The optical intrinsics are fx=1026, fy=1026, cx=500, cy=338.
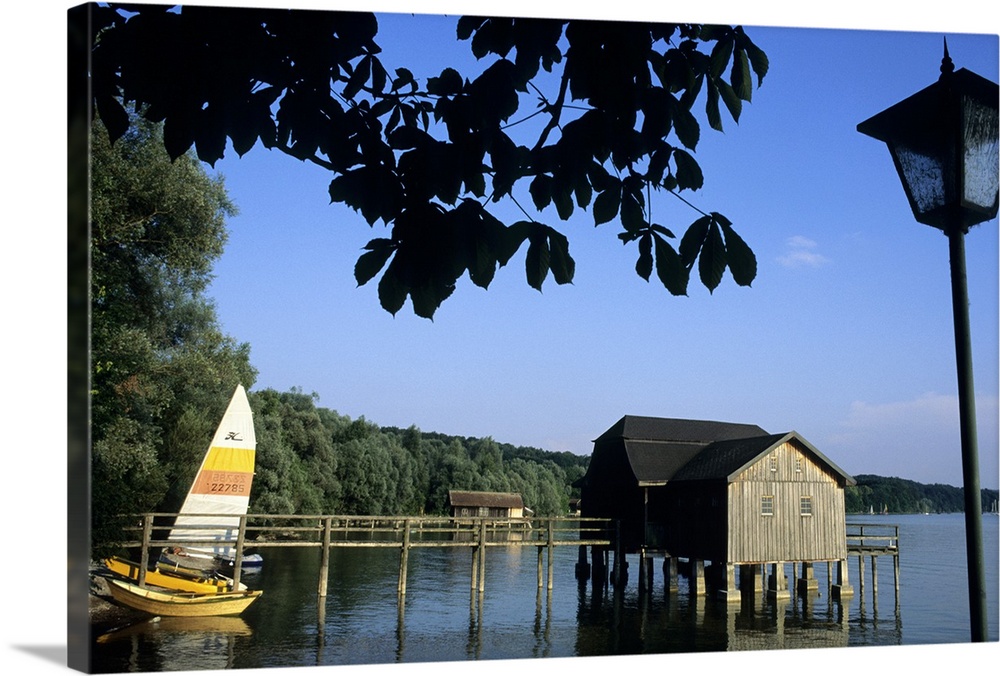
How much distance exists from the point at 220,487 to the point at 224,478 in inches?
8.5

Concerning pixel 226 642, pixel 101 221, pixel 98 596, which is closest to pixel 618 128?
pixel 101 221

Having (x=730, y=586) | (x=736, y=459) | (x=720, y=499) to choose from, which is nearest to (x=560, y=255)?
(x=720, y=499)

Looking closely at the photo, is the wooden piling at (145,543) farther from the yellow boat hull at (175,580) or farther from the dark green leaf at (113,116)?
the dark green leaf at (113,116)

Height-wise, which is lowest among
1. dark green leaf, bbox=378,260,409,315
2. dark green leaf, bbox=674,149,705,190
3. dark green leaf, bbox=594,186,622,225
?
dark green leaf, bbox=378,260,409,315

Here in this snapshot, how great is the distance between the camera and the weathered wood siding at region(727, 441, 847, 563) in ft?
79.7

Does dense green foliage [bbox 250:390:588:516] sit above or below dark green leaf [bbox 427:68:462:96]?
below

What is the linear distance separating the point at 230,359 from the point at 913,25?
14902 millimetres

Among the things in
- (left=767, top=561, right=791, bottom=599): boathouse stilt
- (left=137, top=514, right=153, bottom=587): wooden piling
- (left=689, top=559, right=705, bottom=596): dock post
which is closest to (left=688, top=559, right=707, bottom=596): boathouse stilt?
(left=689, top=559, right=705, bottom=596): dock post

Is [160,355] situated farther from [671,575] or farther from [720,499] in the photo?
[671,575]

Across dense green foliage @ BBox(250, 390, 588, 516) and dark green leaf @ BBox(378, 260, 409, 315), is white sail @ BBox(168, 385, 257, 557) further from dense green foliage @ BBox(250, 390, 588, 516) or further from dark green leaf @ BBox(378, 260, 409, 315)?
dark green leaf @ BBox(378, 260, 409, 315)

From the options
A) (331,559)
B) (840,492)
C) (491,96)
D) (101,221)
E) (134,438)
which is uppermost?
(101,221)

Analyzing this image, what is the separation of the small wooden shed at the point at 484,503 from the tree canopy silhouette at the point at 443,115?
2296 cm

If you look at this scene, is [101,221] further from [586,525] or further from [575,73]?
[586,525]

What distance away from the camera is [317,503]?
108ft
